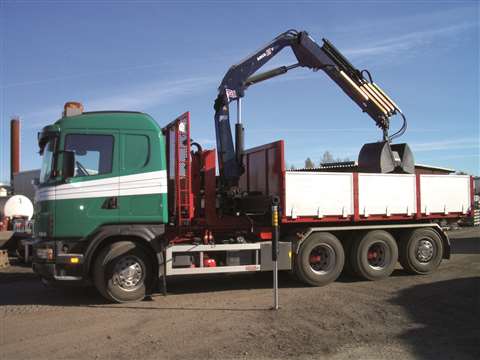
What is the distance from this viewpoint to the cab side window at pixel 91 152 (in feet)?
27.4

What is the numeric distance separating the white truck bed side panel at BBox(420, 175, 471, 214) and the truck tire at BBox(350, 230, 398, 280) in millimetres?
1280

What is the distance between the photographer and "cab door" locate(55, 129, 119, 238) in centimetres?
824

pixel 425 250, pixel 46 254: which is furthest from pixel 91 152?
pixel 425 250

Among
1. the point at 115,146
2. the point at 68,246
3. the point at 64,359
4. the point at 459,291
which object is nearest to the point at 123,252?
the point at 68,246

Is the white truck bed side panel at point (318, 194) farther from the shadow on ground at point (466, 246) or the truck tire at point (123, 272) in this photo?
the shadow on ground at point (466, 246)

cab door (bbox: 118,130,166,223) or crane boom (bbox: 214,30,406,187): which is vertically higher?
crane boom (bbox: 214,30,406,187)

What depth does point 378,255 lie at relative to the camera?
10.9m

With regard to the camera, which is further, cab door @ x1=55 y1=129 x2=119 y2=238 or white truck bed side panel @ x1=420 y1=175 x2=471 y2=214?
white truck bed side panel @ x1=420 y1=175 x2=471 y2=214

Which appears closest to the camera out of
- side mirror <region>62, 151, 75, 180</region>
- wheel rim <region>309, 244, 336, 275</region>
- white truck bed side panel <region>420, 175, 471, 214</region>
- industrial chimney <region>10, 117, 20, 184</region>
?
side mirror <region>62, 151, 75, 180</region>

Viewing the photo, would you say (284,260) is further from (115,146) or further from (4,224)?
(4,224)

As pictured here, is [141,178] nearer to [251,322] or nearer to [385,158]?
[251,322]

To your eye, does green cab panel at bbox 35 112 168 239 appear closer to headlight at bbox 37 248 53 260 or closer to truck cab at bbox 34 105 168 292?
truck cab at bbox 34 105 168 292

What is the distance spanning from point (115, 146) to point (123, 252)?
6.11 feet

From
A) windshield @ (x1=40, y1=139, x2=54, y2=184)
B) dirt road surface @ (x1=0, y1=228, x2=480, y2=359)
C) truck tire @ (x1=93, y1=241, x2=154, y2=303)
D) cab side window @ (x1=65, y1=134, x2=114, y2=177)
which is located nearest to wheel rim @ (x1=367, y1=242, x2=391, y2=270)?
dirt road surface @ (x1=0, y1=228, x2=480, y2=359)
